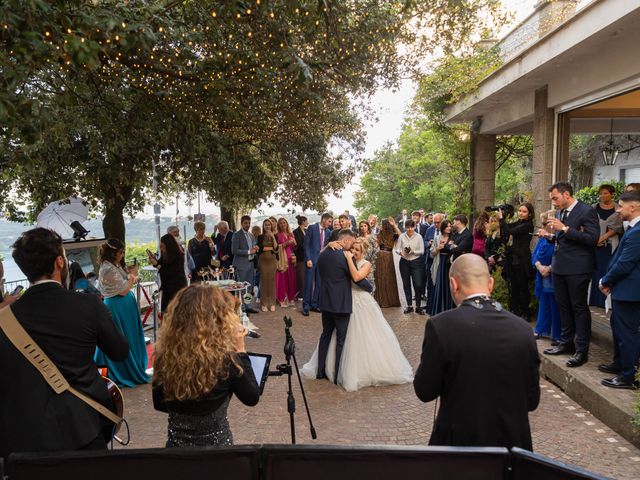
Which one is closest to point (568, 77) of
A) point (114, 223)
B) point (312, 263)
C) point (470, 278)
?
point (312, 263)

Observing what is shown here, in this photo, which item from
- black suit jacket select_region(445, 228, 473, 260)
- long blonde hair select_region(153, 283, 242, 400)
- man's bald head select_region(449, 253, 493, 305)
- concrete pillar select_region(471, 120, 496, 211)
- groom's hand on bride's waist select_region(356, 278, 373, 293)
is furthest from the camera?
concrete pillar select_region(471, 120, 496, 211)

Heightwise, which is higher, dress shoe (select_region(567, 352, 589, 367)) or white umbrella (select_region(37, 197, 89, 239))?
white umbrella (select_region(37, 197, 89, 239))

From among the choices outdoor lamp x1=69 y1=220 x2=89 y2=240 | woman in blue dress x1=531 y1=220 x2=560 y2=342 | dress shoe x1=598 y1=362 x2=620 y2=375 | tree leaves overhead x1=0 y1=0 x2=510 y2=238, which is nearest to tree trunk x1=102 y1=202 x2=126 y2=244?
tree leaves overhead x1=0 y1=0 x2=510 y2=238

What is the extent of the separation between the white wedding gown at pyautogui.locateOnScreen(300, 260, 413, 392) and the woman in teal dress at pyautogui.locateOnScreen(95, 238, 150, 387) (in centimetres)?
227

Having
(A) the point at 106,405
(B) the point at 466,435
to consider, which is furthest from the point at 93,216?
(B) the point at 466,435

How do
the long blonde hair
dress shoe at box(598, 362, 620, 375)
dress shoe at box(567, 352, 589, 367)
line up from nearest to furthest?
1. the long blonde hair
2. dress shoe at box(598, 362, 620, 375)
3. dress shoe at box(567, 352, 589, 367)

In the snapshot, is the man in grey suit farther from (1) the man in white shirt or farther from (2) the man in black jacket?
(2) the man in black jacket

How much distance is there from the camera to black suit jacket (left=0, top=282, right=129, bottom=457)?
230cm

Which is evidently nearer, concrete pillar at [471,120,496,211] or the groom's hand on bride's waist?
the groom's hand on bride's waist

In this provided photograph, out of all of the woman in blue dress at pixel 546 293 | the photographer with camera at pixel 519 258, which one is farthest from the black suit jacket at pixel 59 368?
the photographer with camera at pixel 519 258

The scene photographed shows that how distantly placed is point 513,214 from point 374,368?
4.31 meters

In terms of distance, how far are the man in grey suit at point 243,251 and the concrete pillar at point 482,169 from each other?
6.83 meters

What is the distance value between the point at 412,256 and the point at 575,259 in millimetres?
4334

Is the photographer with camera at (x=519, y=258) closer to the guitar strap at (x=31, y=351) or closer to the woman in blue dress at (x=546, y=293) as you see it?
the woman in blue dress at (x=546, y=293)
